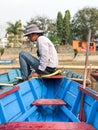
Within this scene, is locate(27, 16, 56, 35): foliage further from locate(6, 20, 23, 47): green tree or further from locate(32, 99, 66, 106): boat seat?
locate(32, 99, 66, 106): boat seat

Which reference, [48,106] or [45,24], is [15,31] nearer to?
[45,24]

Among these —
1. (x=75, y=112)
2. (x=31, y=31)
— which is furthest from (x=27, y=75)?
(x=75, y=112)

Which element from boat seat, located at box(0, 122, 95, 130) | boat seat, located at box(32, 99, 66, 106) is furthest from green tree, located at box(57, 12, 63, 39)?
boat seat, located at box(0, 122, 95, 130)

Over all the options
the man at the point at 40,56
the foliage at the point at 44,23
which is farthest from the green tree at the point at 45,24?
the man at the point at 40,56

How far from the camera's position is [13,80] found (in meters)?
11.6

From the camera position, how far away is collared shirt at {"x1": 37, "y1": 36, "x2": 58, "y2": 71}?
24.9 feet

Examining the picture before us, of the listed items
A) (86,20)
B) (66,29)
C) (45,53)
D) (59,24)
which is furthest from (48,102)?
(59,24)

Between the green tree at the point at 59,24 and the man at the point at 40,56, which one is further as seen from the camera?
the green tree at the point at 59,24

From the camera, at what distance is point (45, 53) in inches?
300

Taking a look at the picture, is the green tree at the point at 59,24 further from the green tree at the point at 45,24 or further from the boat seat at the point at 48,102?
the boat seat at the point at 48,102

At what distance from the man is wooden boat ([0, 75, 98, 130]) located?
279mm

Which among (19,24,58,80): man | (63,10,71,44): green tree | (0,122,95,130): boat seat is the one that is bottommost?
(63,10,71,44): green tree

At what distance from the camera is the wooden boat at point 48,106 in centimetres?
443

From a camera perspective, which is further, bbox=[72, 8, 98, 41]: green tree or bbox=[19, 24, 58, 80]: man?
bbox=[72, 8, 98, 41]: green tree
